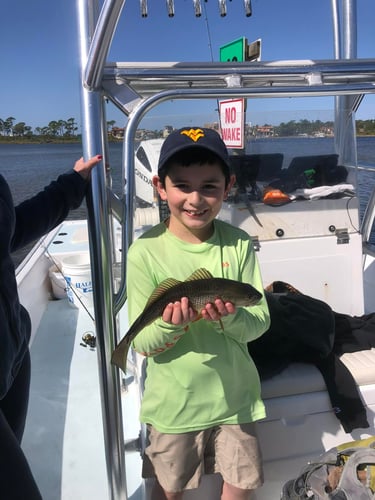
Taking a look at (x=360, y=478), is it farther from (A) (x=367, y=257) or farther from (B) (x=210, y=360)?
(A) (x=367, y=257)

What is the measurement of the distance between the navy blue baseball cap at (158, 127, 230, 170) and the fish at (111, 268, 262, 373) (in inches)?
18.5

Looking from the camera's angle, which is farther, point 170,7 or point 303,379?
point 303,379

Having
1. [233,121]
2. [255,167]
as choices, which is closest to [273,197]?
[255,167]

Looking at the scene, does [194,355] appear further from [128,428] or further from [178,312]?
[128,428]

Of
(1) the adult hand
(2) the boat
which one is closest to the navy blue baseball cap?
(2) the boat

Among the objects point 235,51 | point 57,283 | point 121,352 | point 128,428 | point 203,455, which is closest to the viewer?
point 121,352

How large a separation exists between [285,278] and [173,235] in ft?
5.24

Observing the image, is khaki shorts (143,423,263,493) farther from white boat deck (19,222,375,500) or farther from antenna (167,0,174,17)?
antenna (167,0,174,17)

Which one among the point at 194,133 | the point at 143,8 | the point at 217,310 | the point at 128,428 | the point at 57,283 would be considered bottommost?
the point at 128,428

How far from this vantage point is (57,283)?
194 inches

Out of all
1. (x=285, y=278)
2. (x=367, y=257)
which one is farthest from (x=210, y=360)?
(x=367, y=257)

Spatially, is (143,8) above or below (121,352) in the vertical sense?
above

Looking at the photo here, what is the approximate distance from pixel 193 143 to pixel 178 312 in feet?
2.09

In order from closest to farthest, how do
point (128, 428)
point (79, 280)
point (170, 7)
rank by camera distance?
point (170, 7) → point (128, 428) → point (79, 280)
